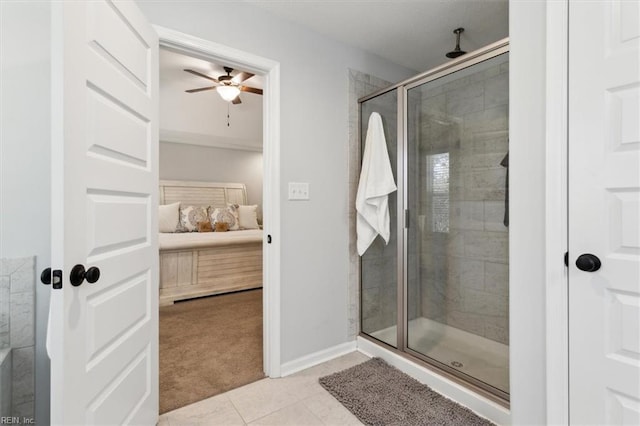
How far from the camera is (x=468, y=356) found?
6.61ft

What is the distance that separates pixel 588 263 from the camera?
3.39 feet

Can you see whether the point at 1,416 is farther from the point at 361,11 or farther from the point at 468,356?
the point at 361,11

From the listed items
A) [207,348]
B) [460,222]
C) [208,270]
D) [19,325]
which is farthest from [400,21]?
[208,270]

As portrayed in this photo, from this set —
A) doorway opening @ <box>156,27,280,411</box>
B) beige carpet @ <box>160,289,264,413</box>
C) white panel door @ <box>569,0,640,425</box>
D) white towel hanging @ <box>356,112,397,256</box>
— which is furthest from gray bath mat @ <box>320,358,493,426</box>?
white towel hanging @ <box>356,112,397,256</box>

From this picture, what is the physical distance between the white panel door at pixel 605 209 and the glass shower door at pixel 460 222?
0.73m

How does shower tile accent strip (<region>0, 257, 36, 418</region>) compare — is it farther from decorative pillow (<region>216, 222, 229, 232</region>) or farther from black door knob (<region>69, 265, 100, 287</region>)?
decorative pillow (<region>216, 222, 229, 232</region>)

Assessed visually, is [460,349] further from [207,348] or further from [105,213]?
[105,213]

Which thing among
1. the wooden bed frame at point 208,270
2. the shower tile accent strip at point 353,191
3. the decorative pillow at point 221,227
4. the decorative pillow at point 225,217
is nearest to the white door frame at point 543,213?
the shower tile accent strip at point 353,191

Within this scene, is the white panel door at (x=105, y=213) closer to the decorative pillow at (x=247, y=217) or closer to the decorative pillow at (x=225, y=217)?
the decorative pillow at (x=225, y=217)

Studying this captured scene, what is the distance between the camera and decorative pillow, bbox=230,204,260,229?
5.12 m

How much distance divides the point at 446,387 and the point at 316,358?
0.87m

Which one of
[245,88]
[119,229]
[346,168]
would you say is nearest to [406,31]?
[346,168]

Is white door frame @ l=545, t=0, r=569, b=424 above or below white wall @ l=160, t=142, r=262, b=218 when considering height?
below

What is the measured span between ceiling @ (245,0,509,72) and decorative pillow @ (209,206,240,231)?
3.26 metres
